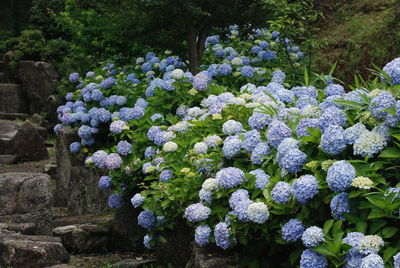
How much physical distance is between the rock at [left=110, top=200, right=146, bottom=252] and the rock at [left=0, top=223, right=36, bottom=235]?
0.87 meters

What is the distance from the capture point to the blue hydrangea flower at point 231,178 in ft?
11.3

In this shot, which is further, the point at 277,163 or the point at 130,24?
the point at 130,24

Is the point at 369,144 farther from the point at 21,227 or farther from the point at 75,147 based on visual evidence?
the point at 75,147

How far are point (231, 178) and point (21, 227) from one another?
7.26ft

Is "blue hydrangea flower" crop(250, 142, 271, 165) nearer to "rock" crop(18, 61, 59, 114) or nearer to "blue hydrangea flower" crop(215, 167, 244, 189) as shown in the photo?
"blue hydrangea flower" crop(215, 167, 244, 189)

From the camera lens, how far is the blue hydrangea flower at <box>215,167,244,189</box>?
3455mm

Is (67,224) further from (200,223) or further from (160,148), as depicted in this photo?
(200,223)

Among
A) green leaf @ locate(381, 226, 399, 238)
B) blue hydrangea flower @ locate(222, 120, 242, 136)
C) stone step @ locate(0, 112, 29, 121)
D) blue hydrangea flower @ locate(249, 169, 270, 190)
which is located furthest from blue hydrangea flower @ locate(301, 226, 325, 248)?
stone step @ locate(0, 112, 29, 121)

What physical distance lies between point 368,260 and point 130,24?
204 inches

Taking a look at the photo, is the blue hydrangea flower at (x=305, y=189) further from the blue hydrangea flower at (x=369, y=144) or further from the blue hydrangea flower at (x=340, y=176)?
the blue hydrangea flower at (x=369, y=144)

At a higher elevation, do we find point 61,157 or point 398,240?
point 398,240

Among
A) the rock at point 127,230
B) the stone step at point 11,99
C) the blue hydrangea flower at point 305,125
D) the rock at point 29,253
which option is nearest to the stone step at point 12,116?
the stone step at point 11,99

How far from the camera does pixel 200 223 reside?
3674 millimetres

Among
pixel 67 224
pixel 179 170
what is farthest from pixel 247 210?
pixel 67 224
